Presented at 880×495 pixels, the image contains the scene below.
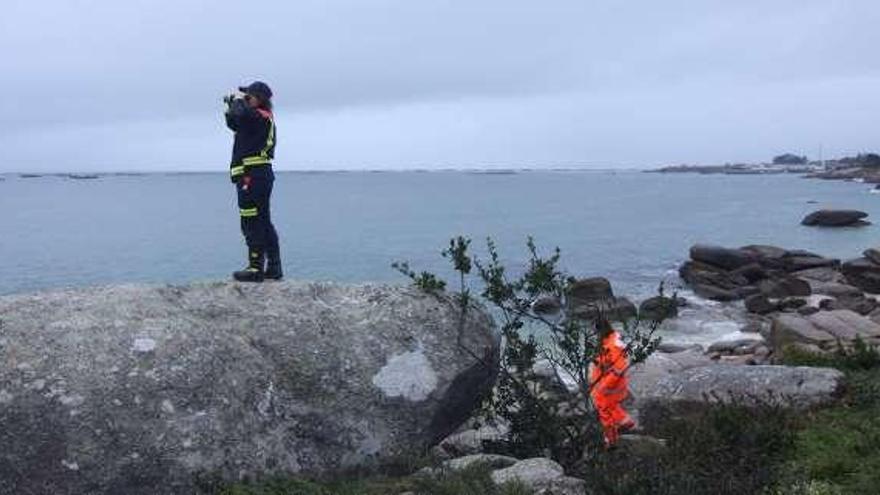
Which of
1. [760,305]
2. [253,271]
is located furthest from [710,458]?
[760,305]

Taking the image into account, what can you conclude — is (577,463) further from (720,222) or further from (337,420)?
(720,222)

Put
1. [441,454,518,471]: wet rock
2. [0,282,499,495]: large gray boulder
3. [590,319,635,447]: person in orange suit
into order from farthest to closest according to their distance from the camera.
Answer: [590,319,635,447]: person in orange suit
[441,454,518,471]: wet rock
[0,282,499,495]: large gray boulder

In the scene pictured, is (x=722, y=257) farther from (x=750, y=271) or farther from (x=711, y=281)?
(x=711, y=281)

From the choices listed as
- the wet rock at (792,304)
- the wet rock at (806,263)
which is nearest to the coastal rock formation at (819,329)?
the wet rock at (792,304)

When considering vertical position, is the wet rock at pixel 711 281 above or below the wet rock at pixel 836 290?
below

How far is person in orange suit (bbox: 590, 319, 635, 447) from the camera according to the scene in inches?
384

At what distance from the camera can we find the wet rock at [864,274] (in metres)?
37.0

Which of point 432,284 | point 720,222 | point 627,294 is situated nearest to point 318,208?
point 720,222

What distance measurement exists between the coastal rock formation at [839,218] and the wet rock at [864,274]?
3629cm

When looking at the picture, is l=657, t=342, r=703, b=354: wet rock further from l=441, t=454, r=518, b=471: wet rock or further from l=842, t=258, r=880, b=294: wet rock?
l=441, t=454, r=518, b=471: wet rock

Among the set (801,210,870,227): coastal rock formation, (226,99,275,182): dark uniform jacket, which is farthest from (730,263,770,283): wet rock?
(801,210,870,227): coastal rock formation

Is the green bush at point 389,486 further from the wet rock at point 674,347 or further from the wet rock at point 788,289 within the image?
the wet rock at point 788,289

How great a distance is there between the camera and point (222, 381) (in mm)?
8391

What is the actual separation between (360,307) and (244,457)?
6.82 ft
